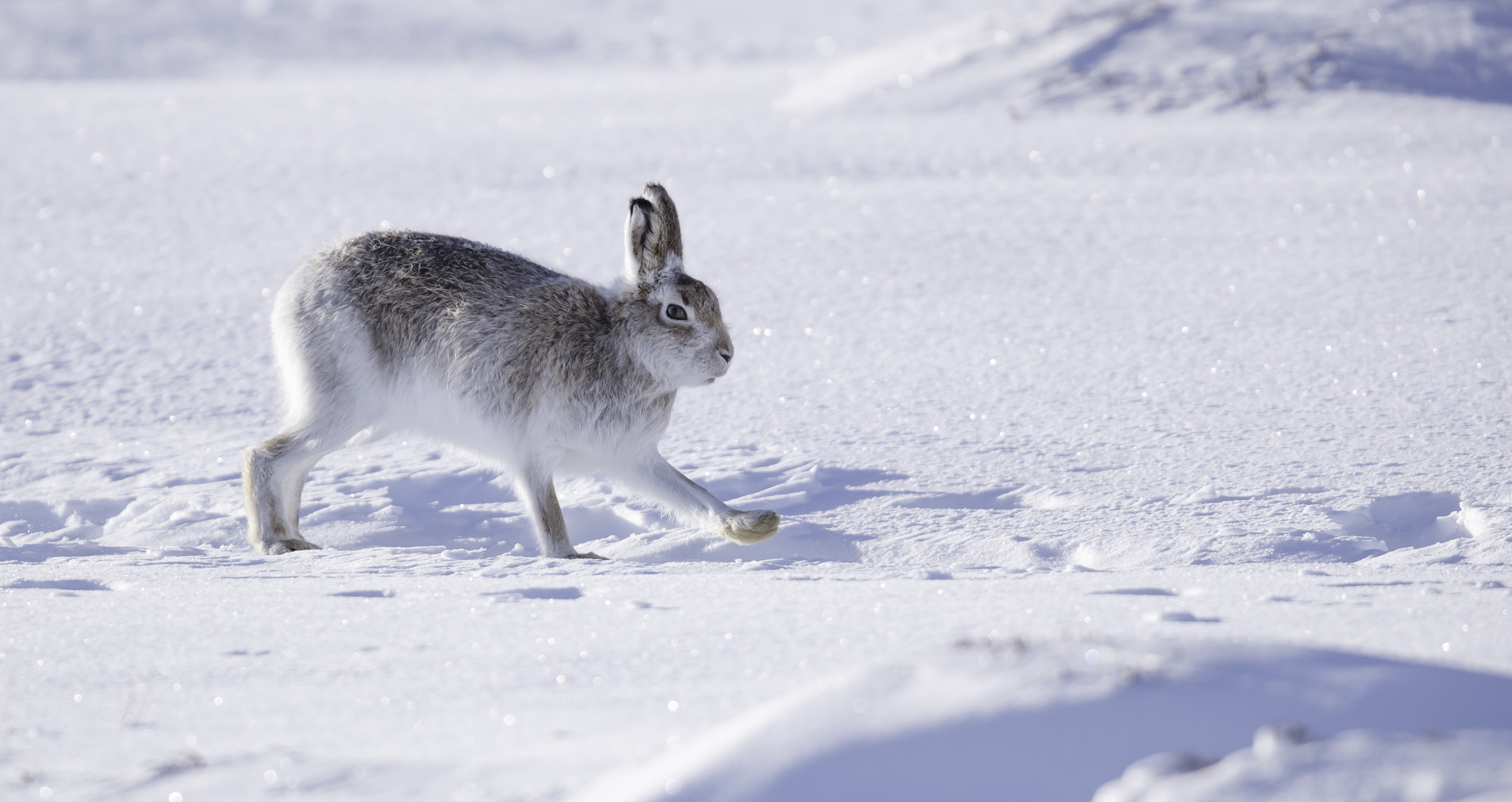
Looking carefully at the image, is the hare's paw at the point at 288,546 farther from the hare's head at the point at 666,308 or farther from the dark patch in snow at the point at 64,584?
the hare's head at the point at 666,308

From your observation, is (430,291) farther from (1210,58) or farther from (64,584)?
(1210,58)

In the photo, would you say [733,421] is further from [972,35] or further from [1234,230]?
[972,35]

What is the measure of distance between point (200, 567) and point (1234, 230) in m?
5.47

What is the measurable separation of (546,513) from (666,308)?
2.52 feet

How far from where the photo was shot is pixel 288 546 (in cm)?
425

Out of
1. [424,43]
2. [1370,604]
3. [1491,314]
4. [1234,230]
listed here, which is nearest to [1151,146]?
[1234,230]

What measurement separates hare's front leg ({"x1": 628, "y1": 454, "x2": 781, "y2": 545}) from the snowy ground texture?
14 centimetres

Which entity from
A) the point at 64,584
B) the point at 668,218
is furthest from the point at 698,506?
the point at 64,584

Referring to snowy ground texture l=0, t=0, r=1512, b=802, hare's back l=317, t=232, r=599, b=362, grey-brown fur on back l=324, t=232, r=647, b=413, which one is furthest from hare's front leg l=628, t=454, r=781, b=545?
hare's back l=317, t=232, r=599, b=362

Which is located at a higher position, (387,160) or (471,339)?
(387,160)

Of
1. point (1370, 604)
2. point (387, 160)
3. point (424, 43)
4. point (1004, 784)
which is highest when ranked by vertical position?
point (424, 43)

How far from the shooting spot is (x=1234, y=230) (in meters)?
7.09

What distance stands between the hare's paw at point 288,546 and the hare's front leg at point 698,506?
1046 millimetres

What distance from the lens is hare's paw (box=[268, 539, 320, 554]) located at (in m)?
4.22
